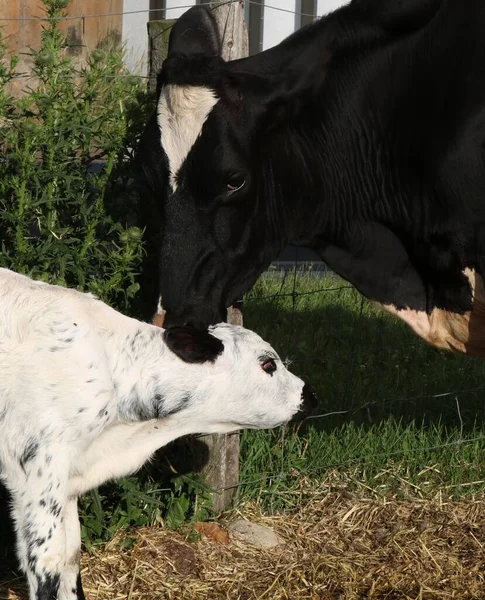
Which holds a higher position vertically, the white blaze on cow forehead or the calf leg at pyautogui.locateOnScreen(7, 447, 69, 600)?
the white blaze on cow forehead

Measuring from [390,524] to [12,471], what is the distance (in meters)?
2.03

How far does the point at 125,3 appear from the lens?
56.6ft

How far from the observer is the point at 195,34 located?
446 centimetres

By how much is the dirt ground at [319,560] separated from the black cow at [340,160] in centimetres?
100

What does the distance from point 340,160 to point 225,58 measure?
0.75 metres

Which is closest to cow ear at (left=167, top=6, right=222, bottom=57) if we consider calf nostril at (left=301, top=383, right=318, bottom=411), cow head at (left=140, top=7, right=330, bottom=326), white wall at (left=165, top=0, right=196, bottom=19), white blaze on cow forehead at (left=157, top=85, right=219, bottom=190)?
cow head at (left=140, top=7, right=330, bottom=326)

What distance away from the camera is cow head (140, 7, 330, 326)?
400 cm

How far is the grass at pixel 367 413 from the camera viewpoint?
17.7ft

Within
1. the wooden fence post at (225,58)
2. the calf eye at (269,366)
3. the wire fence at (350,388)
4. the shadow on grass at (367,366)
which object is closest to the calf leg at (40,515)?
the calf eye at (269,366)

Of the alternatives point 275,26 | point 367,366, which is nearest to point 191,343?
point 367,366

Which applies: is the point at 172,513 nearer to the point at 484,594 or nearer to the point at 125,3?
the point at 484,594

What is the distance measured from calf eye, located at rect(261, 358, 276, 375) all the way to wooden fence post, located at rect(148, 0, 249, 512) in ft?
2.24

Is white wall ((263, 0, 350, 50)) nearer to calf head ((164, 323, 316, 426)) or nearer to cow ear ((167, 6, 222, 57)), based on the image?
cow ear ((167, 6, 222, 57))

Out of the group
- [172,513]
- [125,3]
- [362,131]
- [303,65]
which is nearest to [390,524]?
[172,513]
